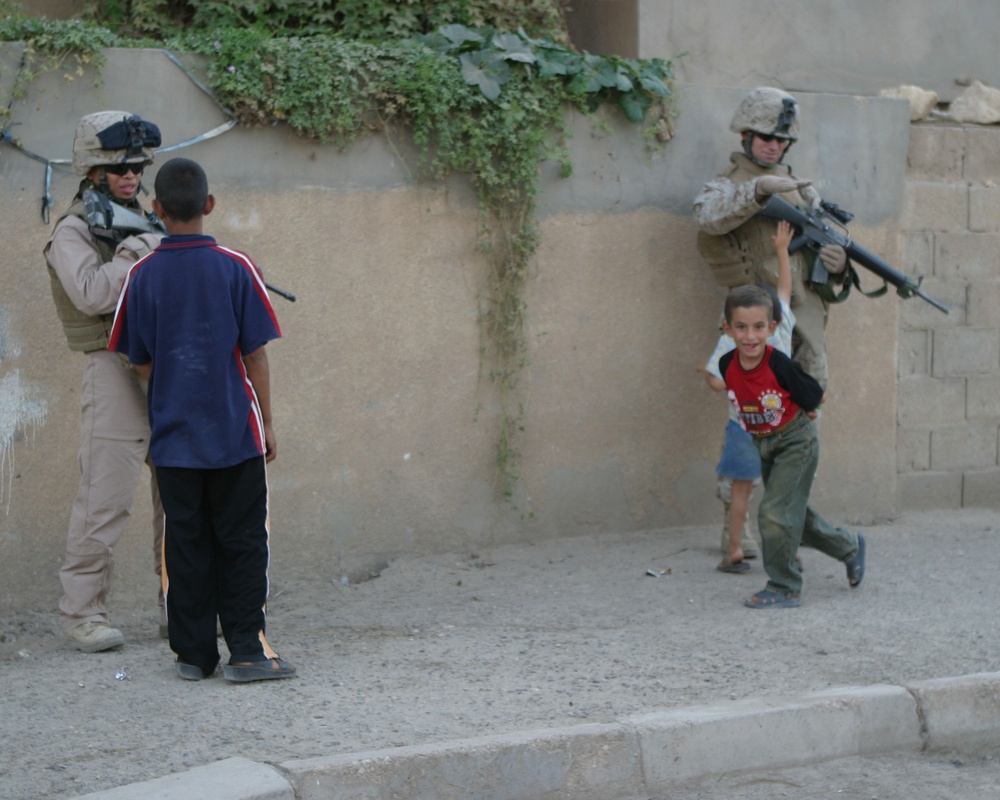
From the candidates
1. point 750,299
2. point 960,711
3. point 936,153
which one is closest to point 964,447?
point 936,153

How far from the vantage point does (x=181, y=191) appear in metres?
3.99

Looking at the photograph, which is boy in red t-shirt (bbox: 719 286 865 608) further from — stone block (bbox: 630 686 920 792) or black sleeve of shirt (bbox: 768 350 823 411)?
stone block (bbox: 630 686 920 792)

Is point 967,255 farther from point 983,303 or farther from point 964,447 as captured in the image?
point 964,447

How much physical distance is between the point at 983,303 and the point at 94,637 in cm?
519

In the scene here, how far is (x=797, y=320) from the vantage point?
19.3 feet

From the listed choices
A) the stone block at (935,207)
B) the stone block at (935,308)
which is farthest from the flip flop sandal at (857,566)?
the stone block at (935,207)

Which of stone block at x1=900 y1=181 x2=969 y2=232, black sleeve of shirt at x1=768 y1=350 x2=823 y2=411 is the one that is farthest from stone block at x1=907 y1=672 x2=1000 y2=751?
stone block at x1=900 y1=181 x2=969 y2=232

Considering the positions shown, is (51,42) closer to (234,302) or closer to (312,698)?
(234,302)

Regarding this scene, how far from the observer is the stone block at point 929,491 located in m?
7.12

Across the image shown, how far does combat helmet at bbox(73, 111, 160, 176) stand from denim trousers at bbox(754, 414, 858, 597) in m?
2.67

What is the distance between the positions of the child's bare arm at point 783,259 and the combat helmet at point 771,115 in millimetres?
433

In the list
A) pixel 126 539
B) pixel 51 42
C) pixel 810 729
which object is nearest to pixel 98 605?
pixel 126 539

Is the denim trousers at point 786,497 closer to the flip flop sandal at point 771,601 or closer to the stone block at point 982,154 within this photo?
the flip flop sandal at point 771,601

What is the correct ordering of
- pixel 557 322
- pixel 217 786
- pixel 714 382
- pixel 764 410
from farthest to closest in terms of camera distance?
1. pixel 557 322
2. pixel 714 382
3. pixel 764 410
4. pixel 217 786
